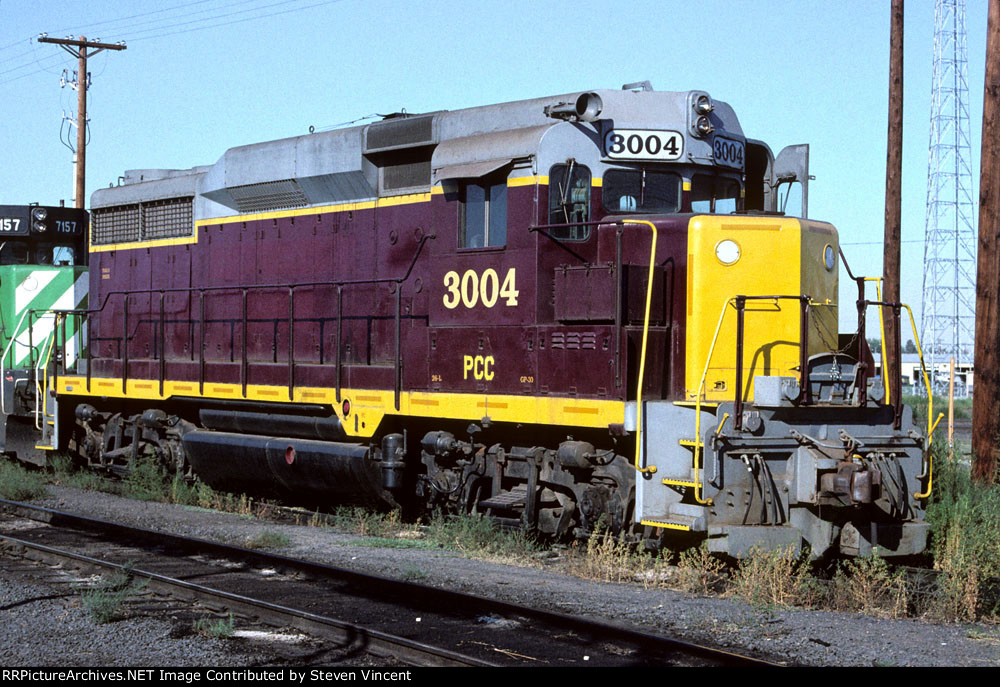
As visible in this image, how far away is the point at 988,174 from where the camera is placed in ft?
38.5

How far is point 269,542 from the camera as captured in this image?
10453 mm

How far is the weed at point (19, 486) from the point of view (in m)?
13.7

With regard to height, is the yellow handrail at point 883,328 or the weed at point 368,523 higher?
the yellow handrail at point 883,328

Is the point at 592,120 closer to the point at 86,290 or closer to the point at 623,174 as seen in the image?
the point at 623,174

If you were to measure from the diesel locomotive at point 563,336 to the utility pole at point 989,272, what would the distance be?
2652 mm

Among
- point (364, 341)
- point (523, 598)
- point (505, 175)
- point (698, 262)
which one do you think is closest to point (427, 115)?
point (505, 175)

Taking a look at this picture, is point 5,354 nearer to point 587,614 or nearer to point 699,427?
point 699,427

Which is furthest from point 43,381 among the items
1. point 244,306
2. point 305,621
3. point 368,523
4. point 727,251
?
point 727,251

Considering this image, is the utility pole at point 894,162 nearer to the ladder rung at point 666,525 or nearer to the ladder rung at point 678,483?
the ladder rung at point 678,483

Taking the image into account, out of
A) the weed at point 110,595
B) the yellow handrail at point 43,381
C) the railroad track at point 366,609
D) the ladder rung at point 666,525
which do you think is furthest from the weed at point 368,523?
the yellow handrail at point 43,381

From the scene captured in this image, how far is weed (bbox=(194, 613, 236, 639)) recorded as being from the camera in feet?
22.1

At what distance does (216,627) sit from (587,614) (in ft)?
7.61

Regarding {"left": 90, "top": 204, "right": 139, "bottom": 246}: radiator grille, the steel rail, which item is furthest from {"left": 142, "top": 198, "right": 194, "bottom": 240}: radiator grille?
the steel rail

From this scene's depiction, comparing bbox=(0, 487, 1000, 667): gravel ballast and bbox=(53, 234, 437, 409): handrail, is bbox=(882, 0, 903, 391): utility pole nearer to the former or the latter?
bbox=(53, 234, 437, 409): handrail
